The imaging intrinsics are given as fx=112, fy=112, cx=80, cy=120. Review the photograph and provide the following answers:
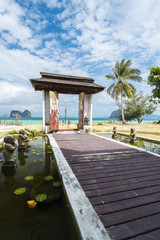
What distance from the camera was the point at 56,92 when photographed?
344 inches

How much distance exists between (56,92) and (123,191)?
7962 mm

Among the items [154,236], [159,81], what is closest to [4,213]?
[154,236]

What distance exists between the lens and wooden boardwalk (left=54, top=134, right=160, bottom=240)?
139 cm

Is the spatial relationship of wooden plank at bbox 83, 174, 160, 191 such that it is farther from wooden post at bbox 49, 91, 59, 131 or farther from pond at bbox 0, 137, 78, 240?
wooden post at bbox 49, 91, 59, 131

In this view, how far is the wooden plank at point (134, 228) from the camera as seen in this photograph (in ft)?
4.22

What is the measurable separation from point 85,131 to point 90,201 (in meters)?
7.83

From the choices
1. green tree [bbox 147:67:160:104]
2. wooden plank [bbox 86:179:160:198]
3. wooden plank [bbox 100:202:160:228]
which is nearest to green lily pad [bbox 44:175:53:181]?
wooden plank [bbox 86:179:160:198]

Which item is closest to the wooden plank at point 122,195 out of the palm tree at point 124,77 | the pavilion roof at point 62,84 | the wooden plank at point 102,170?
the wooden plank at point 102,170

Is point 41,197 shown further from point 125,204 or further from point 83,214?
point 125,204

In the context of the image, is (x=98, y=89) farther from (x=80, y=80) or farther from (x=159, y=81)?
(x=159, y=81)

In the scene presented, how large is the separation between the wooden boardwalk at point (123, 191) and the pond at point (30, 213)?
527 millimetres

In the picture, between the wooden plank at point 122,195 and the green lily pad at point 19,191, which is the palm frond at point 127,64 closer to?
the wooden plank at point 122,195

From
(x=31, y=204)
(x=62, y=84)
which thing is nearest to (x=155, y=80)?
(x=62, y=84)

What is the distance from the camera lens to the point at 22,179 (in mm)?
2850
